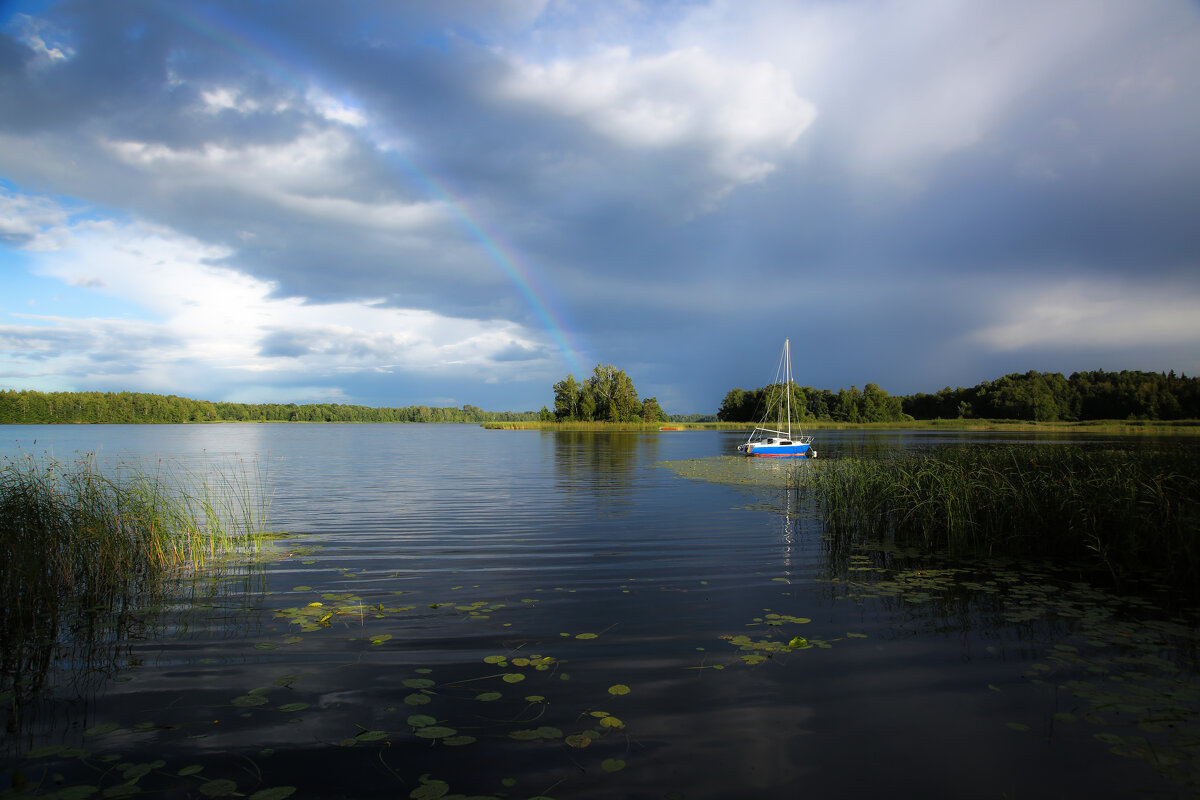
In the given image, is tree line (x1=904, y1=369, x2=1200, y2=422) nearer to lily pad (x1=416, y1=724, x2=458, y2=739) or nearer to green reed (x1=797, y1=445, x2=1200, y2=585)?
green reed (x1=797, y1=445, x2=1200, y2=585)

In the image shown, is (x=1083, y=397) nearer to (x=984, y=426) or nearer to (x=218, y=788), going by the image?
(x=984, y=426)

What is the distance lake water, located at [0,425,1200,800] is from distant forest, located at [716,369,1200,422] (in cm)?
12001

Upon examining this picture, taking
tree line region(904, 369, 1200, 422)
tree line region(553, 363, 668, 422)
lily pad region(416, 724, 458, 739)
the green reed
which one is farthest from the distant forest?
lily pad region(416, 724, 458, 739)

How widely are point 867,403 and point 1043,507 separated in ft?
503

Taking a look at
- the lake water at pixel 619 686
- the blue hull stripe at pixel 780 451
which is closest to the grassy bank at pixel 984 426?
the blue hull stripe at pixel 780 451

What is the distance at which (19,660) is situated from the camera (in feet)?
20.4

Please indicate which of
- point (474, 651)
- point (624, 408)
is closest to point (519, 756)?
point (474, 651)

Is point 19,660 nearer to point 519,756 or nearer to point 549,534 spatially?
point 519,756

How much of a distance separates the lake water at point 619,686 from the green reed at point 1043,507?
1350mm

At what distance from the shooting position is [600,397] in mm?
137250

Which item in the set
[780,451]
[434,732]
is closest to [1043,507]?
[434,732]

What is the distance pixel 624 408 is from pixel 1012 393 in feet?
281

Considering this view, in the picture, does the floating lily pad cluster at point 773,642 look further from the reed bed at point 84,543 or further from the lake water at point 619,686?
the reed bed at point 84,543

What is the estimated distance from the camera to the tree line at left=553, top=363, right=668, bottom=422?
135125 millimetres
